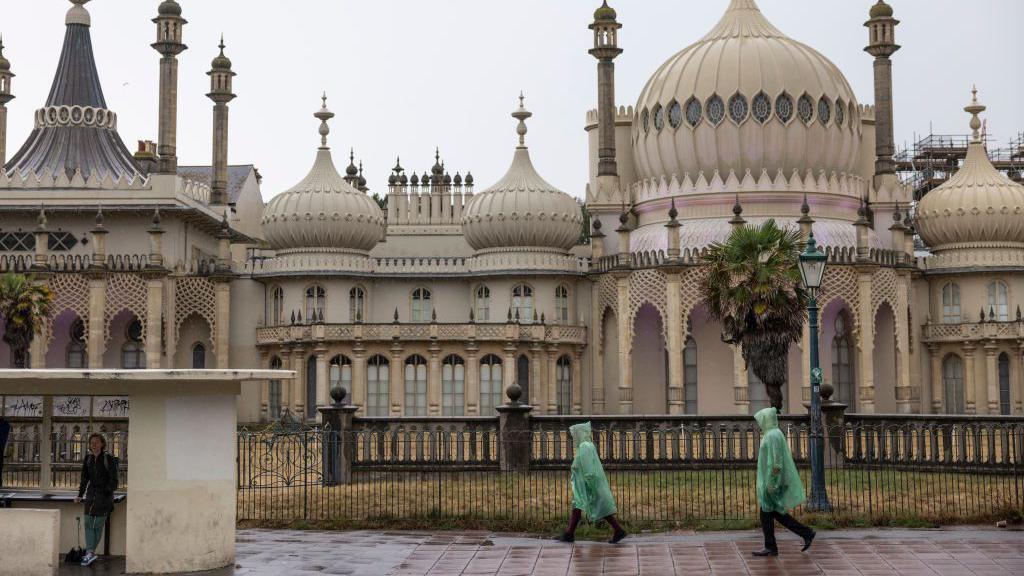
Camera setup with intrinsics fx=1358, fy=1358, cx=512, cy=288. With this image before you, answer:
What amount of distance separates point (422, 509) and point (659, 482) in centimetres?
484

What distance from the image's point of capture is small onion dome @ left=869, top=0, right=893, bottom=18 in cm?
4716

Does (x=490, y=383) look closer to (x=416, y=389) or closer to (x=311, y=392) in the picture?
(x=416, y=389)

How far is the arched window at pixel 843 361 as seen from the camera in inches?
1658

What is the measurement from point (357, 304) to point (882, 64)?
1988 cm

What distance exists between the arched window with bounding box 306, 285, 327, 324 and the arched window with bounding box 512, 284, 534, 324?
607 centimetres

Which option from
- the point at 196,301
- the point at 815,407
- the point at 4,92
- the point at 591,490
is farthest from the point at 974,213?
the point at 4,92

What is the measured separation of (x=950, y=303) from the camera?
147 ft

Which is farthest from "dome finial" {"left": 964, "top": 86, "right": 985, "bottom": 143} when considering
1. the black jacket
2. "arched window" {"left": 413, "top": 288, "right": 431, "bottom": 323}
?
the black jacket

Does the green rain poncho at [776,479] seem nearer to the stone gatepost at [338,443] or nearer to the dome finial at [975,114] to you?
the stone gatepost at [338,443]

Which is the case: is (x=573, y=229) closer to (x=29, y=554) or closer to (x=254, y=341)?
(x=254, y=341)

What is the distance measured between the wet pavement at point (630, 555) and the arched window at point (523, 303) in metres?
24.6

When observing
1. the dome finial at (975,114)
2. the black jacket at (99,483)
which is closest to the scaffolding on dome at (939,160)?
the dome finial at (975,114)

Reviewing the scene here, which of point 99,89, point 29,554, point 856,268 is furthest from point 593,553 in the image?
point 99,89

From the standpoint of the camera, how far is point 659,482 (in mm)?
23500
